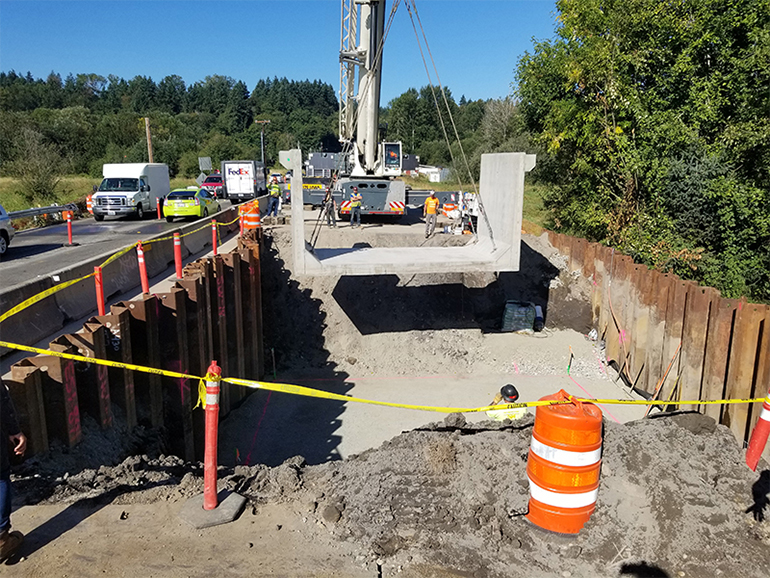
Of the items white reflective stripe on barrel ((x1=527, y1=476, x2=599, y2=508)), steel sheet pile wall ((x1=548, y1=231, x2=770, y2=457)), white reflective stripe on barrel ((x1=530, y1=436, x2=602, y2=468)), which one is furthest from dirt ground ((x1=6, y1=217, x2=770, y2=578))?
steel sheet pile wall ((x1=548, y1=231, x2=770, y2=457))

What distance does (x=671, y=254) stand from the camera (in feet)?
48.4

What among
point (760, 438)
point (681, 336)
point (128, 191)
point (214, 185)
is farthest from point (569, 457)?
point (214, 185)

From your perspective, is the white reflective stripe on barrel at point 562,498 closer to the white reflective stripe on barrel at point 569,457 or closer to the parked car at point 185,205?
the white reflective stripe on barrel at point 569,457

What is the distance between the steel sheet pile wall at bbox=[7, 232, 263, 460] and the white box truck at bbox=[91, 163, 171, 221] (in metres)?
16.2

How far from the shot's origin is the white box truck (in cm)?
2633

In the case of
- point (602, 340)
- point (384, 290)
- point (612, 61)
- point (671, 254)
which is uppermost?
point (612, 61)

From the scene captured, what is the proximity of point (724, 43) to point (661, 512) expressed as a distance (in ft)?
53.8

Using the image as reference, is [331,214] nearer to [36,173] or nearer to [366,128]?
[366,128]

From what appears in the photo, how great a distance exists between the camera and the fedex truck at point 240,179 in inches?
1526

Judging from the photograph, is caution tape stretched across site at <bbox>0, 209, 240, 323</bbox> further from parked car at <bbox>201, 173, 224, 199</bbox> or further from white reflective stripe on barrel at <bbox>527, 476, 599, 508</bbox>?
parked car at <bbox>201, 173, 224, 199</bbox>

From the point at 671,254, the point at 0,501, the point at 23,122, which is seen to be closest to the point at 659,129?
the point at 671,254

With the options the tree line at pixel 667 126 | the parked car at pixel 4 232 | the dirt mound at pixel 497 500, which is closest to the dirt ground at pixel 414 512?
the dirt mound at pixel 497 500

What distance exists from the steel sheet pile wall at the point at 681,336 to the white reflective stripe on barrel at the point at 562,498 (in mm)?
4863

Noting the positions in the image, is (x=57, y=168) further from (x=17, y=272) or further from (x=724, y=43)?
(x=724, y=43)
